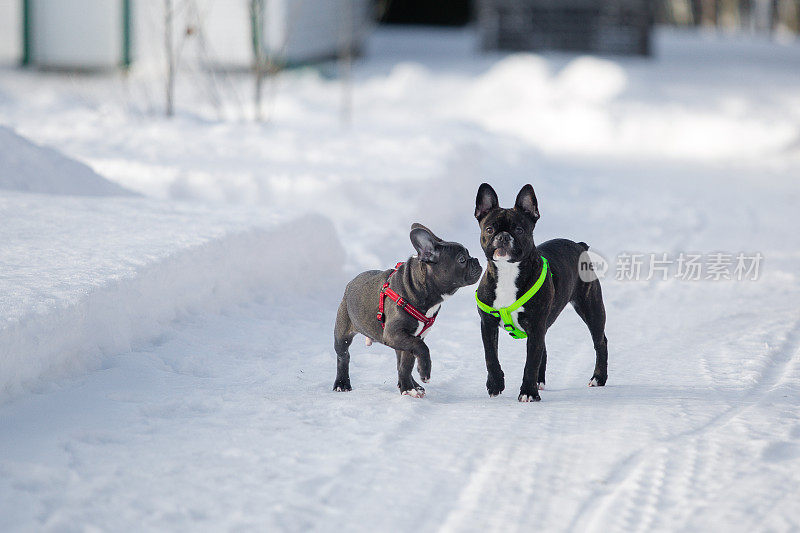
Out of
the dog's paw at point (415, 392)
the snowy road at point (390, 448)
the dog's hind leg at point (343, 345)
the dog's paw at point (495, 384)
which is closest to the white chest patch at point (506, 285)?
the dog's paw at point (495, 384)

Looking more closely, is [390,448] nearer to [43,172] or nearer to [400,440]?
[400,440]

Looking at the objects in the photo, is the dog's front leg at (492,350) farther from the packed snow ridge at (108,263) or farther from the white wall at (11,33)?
the white wall at (11,33)

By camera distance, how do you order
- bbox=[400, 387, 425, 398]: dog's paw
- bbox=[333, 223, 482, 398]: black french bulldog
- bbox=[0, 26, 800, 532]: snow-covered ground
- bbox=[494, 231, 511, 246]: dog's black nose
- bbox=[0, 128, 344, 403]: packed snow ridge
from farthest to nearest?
bbox=[400, 387, 425, 398]: dog's paw, bbox=[0, 128, 344, 403]: packed snow ridge, bbox=[333, 223, 482, 398]: black french bulldog, bbox=[494, 231, 511, 246]: dog's black nose, bbox=[0, 26, 800, 532]: snow-covered ground

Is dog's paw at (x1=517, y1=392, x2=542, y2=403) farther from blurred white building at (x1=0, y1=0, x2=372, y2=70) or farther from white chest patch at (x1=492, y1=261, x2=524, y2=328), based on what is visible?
blurred white building at (x1=0, y1=0, x2=372, y2=70)

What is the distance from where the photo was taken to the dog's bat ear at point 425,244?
498 centimetres

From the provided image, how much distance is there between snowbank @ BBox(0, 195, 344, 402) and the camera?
5.19 meters

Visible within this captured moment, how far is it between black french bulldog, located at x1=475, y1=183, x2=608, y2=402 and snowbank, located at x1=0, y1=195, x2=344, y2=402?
87.5 inches

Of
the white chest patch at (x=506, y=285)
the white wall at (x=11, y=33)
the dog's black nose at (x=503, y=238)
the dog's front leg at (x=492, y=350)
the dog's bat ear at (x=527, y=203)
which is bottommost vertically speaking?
the dog's front leg at (x=492, y=350)

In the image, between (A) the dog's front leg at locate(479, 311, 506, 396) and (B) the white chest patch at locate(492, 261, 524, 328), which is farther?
(A) the dog's front leg at locate(479, 311, 506, 396)

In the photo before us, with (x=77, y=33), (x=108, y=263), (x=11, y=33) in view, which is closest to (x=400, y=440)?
(x=108, y=263)

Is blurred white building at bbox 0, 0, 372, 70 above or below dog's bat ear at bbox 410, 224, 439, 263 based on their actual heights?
above

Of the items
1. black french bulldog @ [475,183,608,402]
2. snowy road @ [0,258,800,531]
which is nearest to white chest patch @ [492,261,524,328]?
black french bulldog @ [475,183,608,402]

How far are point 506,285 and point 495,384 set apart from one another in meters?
0.60

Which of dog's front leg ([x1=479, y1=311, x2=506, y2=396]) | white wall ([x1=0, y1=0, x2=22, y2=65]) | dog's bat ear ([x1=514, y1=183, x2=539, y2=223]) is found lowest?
dog's front leg ([x1=479, y1=311, x2=506, y2=396])
